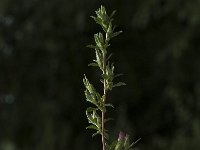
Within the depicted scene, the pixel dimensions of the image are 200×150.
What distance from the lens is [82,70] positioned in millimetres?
6203

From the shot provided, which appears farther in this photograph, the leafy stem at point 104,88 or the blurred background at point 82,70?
the blurred background at point 82,70

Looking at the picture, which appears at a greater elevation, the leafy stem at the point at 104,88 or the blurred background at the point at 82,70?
the blurred background at the point at 82,70

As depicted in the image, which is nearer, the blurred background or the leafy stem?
the leafy stem

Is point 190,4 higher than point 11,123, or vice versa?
point 190,4

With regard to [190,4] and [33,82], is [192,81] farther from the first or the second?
[33,82]

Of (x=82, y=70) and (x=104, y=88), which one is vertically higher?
(x=82, y=70)

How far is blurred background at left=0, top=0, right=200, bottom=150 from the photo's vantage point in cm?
554

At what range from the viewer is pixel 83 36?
600cm

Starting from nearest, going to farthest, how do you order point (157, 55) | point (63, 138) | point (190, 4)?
point (190, 4) < point (63, 138) < point (157, 55)

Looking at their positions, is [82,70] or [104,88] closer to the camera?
[104,88]

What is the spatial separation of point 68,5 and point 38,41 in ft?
1.60

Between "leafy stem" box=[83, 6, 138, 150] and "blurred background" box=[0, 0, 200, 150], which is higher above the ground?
"blurred background" box=[0, 0, 200, 150]

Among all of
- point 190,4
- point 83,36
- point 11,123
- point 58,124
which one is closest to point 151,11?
point 190,4

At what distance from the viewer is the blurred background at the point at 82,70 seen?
5.54 m
